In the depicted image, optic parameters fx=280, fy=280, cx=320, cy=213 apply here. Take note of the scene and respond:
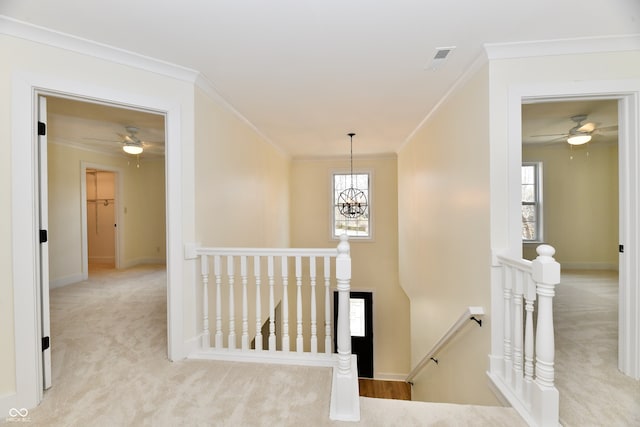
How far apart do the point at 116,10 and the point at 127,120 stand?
234cm

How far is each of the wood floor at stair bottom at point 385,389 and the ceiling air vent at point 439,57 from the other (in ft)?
19.1

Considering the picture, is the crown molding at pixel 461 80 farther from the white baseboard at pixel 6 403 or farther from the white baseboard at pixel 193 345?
the white baseboard at pixel 6 403

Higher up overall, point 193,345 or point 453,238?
point 453,238

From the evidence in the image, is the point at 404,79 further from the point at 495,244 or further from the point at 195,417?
the point at 195,417

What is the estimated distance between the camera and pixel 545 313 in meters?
1.50

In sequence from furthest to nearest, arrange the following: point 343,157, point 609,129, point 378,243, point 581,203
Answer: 1. point 378,243
2. point 343,157
3. point 581,203
4. point 609,129

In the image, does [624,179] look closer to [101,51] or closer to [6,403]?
[101,51]

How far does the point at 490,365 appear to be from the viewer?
2051mm

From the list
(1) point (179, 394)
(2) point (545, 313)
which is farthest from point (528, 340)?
(1) point (179, 394)

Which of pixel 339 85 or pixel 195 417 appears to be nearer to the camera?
pixel 195 417

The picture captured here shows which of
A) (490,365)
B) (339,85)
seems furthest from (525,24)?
(490,365)

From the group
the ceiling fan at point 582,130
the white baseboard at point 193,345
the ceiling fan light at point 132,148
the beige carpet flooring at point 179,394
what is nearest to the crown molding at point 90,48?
the white baseboard at point 193,345

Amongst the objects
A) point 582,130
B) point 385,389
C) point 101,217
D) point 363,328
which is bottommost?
point 385,389

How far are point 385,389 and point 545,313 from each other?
5.37m
